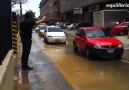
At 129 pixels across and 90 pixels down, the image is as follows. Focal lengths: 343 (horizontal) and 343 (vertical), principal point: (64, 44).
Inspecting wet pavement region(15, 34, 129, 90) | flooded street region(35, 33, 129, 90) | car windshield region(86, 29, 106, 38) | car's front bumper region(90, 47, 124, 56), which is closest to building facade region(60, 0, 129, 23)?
car windshield region(86, 29, 106, 38)

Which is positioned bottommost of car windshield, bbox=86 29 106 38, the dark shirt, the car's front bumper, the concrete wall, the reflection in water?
the reflection in water

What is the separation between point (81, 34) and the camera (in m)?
17.8

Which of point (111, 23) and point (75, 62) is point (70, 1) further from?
point (75, 62)

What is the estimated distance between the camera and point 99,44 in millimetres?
15164

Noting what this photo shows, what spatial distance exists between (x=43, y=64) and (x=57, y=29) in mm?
15724

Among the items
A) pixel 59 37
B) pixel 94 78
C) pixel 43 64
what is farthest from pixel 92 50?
pixel 59 37

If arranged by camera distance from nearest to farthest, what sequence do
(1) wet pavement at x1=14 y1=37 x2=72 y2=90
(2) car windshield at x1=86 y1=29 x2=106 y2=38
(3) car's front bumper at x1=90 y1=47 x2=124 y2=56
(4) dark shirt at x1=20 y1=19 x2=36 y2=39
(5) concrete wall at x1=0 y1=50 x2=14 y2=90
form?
(5) concrete wall at x1=0 y1=50 x2=14 y2=90 < (1) wet pavement at x1=14 y1=37 x2=72 y2=90 < (4) dark shirt at x1=20 y1=19 x2=36 y2=39 < (3) car's front bumper at x1=90 y1=47 x2=124 y2=56 < (2) car windshield at x1=86 y1=29 x2=106 y2=38

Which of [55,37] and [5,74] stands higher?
[5,74]

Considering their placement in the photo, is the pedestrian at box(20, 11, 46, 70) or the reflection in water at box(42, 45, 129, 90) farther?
the pedestrian at box(20, 11, 46, 70)

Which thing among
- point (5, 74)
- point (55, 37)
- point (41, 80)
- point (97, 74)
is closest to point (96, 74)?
point (97, 74)

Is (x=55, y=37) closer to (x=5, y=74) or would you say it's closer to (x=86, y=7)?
(x=5, y=74)

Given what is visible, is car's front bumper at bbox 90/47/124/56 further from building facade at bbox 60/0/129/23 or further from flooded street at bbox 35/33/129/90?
building facade at bbox 60/0/129/23

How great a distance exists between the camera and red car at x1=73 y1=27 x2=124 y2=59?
1509cm

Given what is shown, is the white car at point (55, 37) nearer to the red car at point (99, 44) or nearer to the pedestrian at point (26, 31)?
the red car at point (99, 44)
